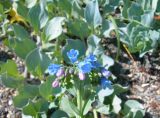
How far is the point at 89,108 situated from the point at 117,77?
0.36m

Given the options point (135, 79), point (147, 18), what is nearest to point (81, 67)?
point (135, 79)

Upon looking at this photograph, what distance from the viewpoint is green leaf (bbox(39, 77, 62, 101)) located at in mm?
2361

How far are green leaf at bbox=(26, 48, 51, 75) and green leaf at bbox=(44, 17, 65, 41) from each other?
8.5 inches

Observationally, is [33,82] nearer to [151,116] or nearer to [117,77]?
[117,77]

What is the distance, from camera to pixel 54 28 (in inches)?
105

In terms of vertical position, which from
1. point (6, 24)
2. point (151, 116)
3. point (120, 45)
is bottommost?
point (151, 116)

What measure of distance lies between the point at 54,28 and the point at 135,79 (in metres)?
0.50

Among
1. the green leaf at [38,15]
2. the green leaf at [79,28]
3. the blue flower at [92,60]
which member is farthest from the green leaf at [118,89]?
the green leaf at [38,15]

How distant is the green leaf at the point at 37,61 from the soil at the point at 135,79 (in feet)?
0.68

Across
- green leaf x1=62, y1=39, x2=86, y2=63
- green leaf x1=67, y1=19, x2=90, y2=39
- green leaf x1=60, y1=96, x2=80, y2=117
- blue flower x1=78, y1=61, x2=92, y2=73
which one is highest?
blue flower x1=78, y1=61, x2=92, y2=73

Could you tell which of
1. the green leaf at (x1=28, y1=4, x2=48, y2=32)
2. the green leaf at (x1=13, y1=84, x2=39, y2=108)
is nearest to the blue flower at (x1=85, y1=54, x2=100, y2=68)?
the green leaf at (x1=13, y1=84, x2=39, y2=108)

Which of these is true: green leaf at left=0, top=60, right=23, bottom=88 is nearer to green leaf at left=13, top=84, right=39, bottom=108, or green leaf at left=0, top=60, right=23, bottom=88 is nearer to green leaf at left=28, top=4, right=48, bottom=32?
green leaf at left=13, top=84, right=39, bottom=108

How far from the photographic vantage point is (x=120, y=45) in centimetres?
281

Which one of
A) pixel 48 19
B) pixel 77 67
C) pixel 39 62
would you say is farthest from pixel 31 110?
pixel 48 19
